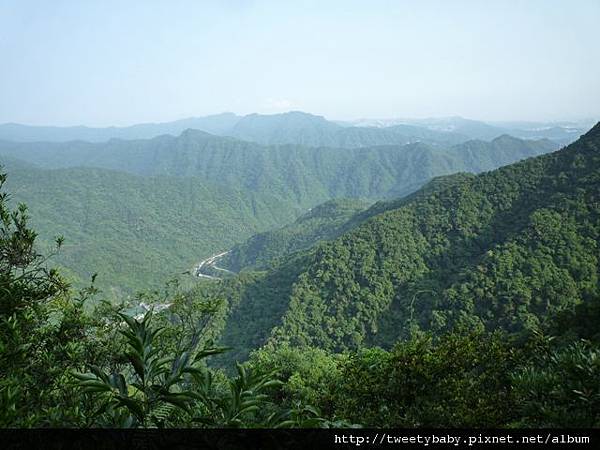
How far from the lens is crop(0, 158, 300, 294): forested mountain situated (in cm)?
10244

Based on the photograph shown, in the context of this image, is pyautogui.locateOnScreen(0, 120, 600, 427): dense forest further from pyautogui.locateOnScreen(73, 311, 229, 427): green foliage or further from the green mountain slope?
the green mountain slope

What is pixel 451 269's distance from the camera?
148 feet

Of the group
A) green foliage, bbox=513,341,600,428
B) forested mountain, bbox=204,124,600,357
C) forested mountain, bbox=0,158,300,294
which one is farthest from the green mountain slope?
green foliage, bbox=513,341,600,428

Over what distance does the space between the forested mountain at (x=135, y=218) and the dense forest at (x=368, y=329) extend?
1880 inches

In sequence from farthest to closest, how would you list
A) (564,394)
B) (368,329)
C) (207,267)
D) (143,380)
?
(207,267)
(368,329)
(564,394)
(143,380)

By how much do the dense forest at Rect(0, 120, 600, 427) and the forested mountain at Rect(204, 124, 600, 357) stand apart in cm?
17

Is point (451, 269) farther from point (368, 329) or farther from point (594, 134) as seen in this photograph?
point (594, 134)

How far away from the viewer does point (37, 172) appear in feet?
510

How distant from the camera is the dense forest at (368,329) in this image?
9.41 ft

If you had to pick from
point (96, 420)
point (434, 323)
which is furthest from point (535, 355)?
point (434, 323)

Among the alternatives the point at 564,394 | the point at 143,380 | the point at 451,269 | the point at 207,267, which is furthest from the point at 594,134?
the point at 207,267

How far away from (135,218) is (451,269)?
12380 centimetres

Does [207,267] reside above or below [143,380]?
below

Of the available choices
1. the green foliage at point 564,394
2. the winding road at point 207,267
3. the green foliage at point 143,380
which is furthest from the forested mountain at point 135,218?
the green foliage at point 143,380
